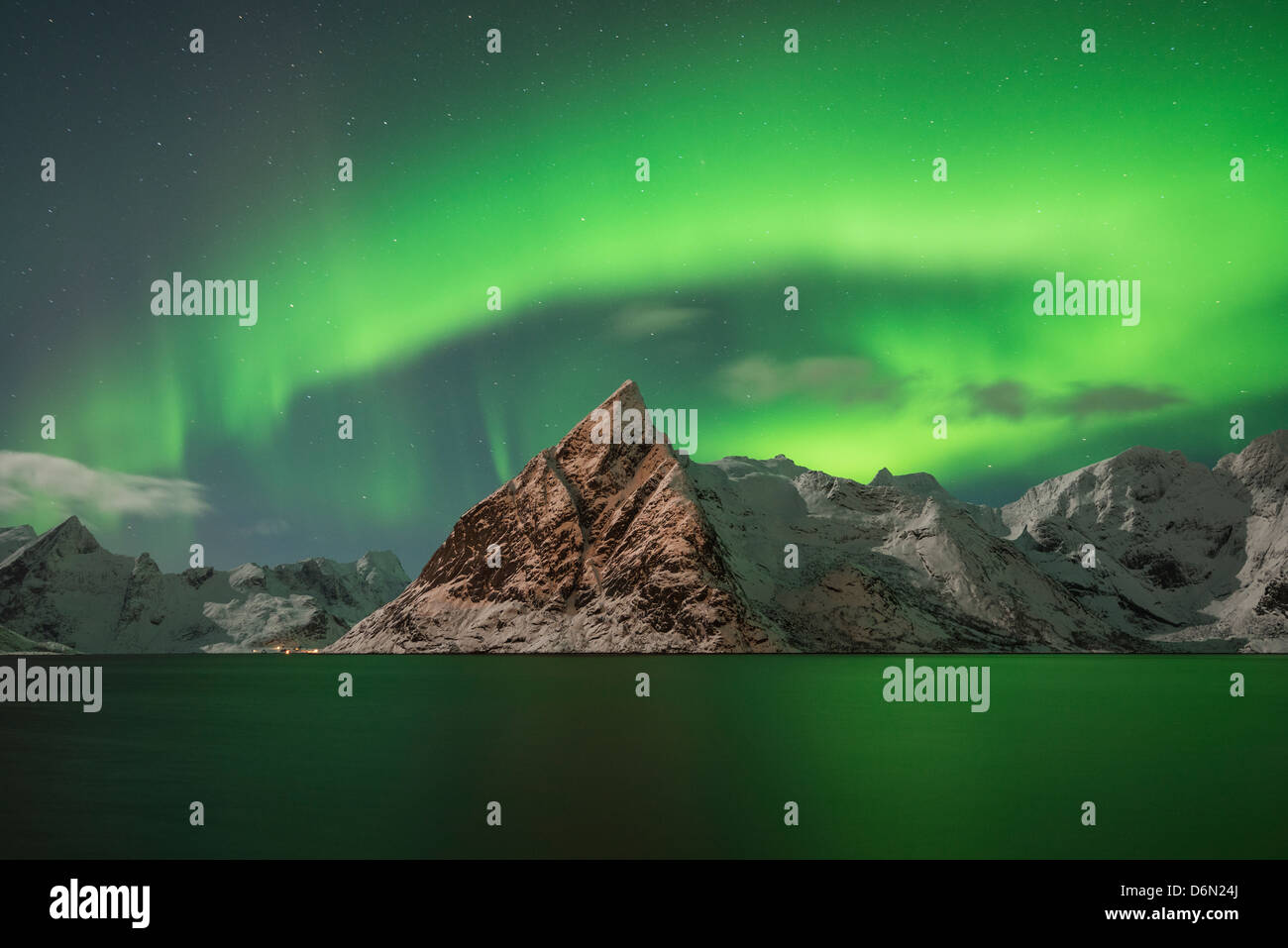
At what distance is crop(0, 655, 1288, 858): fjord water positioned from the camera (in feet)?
116

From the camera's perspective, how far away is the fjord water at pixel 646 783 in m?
35.3

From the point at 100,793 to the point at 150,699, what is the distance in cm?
9156

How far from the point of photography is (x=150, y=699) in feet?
417

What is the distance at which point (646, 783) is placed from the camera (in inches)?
1877

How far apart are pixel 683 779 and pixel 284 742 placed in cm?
3487

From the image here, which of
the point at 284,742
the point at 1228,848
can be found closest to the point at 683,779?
the point at 1228,848

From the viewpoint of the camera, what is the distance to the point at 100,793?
152ft

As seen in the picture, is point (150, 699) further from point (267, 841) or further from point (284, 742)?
point (267, 841)
